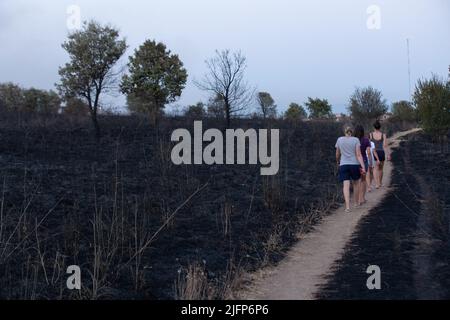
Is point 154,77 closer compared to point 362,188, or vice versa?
point 362,188

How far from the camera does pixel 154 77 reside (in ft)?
96.1

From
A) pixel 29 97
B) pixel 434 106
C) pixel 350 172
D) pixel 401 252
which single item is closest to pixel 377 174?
pixel 350 172

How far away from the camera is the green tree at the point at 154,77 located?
96.4 feet

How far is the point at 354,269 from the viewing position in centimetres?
681

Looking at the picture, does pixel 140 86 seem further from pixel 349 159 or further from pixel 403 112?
pixel 403 112

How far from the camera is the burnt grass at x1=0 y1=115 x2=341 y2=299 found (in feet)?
20.9

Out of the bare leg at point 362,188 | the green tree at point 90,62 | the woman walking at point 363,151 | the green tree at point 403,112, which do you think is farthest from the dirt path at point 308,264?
the green tree at point 403,112

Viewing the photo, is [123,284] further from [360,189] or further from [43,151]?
[43,151]

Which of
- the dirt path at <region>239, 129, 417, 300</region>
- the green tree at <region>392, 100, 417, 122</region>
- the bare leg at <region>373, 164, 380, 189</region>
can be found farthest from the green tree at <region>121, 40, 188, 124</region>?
the green tree at <region>392, 100, 417, 122</region>

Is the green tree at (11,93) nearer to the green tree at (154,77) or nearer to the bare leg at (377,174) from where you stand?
the green tree at (154,77)

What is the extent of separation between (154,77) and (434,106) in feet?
46.7

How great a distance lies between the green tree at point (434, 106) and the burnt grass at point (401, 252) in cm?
1276
